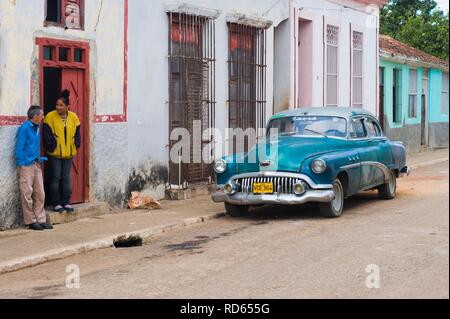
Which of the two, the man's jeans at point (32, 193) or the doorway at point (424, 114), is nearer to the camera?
the man's jeans at point (32, 193)

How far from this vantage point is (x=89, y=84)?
12938 mm

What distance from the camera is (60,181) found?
1209 centimetres

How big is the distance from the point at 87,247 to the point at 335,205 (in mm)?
3900

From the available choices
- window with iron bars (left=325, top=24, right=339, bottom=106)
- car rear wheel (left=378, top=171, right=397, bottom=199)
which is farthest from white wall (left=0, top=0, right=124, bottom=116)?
window with iron bars (left=325, top=24, right=339, bottom=106)

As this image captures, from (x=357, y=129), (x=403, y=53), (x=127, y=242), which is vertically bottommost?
(x=127, y=242)

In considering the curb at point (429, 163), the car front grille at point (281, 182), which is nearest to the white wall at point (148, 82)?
the car front grille at point (281, 182)

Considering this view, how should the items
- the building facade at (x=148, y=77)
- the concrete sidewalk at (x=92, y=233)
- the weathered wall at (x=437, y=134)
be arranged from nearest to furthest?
the concrete sidewalk at (x=92, y=233), the building facade at (x=148, y=77), the weathered wall at (x=437, y=134)

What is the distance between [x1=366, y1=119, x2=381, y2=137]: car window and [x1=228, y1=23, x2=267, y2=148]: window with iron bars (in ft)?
11.5

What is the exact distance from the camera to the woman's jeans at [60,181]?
1188 centimetres

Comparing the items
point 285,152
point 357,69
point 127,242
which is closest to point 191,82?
point 285,152

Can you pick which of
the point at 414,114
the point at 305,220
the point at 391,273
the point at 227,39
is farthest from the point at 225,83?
the point at 414,114

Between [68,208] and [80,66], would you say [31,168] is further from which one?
[80,66]

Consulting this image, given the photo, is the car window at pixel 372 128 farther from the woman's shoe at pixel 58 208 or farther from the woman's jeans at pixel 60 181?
the woman's shoe at pixel 58 208

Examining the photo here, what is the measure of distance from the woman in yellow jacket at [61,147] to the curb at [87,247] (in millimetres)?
1553
